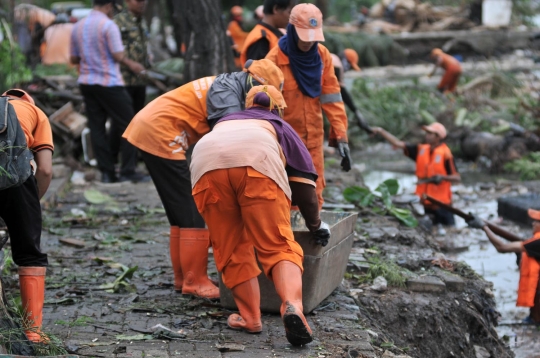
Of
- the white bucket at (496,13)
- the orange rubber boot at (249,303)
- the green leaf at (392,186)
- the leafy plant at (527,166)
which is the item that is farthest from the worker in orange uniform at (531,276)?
the white bucket at (496,13)

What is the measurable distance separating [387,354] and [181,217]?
1.64 meters

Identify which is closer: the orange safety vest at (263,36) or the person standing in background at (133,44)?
the orange safety vest at (263,36)

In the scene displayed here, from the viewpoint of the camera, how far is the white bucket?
1090 inches

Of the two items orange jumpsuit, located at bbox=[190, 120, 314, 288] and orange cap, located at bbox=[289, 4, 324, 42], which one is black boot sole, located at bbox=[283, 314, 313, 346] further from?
orange cap, located at bbox=[289, 4, 324, 42]

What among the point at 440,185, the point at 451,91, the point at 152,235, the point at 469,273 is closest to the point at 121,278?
the point at 152,235

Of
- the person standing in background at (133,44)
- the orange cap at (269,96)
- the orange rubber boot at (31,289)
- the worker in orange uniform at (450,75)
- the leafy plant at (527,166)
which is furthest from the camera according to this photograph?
the worker in orange uniform at (450,75)

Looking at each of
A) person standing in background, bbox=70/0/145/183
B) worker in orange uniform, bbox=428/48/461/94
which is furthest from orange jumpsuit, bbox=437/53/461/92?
person standing in background, bbox=70/0/145/183

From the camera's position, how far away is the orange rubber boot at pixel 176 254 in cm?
552

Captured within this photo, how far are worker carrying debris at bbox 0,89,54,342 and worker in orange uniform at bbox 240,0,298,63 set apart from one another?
2450 millimetres

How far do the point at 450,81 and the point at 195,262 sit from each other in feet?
45.1

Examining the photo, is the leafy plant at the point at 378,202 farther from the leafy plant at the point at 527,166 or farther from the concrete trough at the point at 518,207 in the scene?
the leafy plant at the point at 527,166

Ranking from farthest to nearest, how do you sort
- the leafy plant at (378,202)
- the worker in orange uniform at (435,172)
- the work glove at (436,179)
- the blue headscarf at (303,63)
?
1. the worker in orange uniform at (435,172)
2. the work glove at (436,179)
3. the leafy plant at (378,202)
4. the blue headscarf at (303,63)

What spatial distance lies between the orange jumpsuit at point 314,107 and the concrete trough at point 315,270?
0.72 meters

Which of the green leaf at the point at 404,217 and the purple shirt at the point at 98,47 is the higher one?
the purple shirt at the point at 98,47
